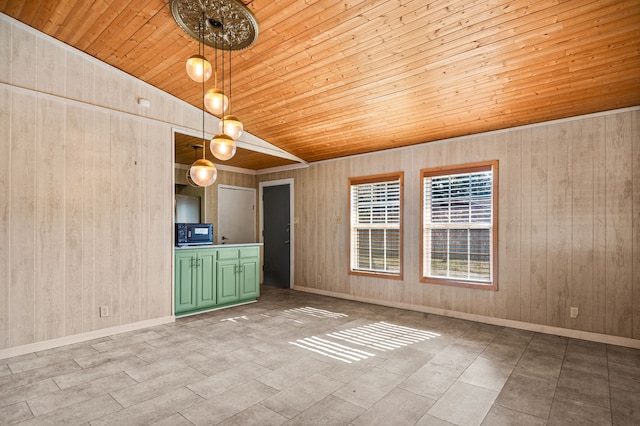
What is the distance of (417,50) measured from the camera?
3.16m

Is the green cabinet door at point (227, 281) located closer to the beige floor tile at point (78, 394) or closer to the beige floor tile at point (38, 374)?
the beige floor tile at point (38, 374)

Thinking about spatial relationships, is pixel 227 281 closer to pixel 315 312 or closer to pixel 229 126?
pixel 315 312

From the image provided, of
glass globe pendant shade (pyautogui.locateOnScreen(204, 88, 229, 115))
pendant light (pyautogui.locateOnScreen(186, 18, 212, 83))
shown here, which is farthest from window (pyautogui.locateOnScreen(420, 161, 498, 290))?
pendant light (pyautogui.locateOnScreen(186, 18, 212, 83))

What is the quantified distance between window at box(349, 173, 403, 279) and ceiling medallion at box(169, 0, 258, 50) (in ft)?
10.5

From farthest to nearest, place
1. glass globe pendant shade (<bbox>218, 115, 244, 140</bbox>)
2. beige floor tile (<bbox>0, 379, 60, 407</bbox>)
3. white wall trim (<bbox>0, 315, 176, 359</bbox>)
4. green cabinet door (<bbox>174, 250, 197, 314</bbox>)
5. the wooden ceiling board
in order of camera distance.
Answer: the wooden ceiling board, green cabinet door (<bbox>174, 250, 197, 314</bbox>), white wall trim (<bbox>0, 315, 176, 359</bbox>), glass globe pendant shade (<bbox>218, 115, 244, 140</bbox>), beige floor tile (<bbox>0, 379, 60, 407</bbox>)

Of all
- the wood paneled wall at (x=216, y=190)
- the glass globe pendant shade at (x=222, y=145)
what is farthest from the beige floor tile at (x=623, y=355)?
the wood paneled wall at (x=216, y=190)

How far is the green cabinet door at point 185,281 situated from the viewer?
188 inches

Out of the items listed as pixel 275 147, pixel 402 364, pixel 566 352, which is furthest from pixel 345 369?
pixel 275 147

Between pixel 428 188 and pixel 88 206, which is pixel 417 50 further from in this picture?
pixel 88 206

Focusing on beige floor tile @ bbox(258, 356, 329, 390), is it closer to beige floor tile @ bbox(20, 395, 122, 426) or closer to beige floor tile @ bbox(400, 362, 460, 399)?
beige floor tile @ bbox(400, 362, 460, 399)

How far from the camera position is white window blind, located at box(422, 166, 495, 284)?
4.67m

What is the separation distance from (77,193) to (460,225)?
485 cm

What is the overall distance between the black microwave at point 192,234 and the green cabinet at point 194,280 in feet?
0.60

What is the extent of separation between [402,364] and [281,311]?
2389 mm
